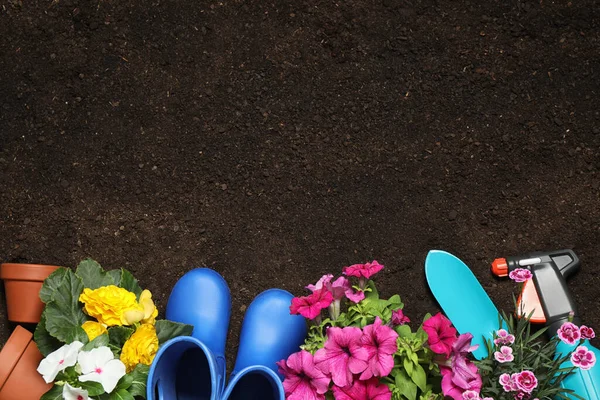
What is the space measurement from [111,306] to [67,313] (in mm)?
132

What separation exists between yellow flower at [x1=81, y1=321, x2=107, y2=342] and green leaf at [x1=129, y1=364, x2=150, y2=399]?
0.13m

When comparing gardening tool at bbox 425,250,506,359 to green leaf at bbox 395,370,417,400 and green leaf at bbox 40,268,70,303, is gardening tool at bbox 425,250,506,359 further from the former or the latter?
→ green leaf at bbox 40,268,70,303

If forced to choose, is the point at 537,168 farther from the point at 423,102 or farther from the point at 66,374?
Result: the point at 66,374

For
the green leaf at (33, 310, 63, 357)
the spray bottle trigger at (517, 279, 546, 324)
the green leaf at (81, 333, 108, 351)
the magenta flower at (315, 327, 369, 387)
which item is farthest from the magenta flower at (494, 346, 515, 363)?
the green leaf at (33, 310, 63, 357)

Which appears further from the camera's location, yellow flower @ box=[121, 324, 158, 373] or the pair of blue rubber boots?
the pair of blue rubber boots

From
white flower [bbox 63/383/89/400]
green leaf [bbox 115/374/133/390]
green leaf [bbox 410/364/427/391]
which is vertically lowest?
green leaf [bbox 115/374/133/390]

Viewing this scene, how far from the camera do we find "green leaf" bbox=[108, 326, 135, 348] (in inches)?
57.7

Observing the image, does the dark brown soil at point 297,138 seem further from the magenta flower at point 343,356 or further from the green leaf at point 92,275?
the magenta flower at point 343,356

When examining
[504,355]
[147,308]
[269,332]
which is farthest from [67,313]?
[504,355]

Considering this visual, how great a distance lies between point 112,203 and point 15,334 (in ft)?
1.54

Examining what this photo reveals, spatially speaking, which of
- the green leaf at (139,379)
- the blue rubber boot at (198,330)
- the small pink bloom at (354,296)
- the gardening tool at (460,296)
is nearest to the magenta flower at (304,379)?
the small pink bloom at (354,296)

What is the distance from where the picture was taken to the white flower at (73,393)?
1.32 meters

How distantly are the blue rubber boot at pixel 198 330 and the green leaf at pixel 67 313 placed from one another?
9.4 inches

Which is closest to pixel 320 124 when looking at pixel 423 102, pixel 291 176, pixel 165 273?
pixel 291 176
